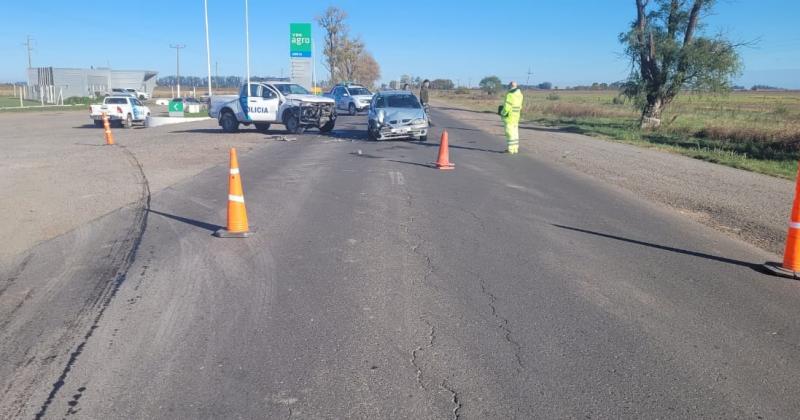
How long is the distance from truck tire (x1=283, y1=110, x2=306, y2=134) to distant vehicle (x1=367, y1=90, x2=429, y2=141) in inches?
143

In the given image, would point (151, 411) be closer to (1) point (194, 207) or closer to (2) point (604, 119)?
(1) point (194, 207)

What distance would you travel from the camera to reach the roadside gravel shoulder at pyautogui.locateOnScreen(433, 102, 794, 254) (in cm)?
959

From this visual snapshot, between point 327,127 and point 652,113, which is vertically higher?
point 652,113

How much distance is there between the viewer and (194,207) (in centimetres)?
989

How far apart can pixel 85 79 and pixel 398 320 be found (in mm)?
86055

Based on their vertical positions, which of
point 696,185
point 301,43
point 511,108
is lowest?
point 696,185

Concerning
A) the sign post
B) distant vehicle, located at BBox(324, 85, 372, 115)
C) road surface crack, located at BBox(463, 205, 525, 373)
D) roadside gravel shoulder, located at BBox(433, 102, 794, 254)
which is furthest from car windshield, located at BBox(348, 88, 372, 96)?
road surface crack, located at BBox(463, 205, 525, 373)

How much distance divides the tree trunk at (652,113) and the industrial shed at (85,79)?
2521 inches

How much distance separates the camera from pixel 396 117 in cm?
2078

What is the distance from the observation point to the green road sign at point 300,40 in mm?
54438

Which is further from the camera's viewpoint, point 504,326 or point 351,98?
point 351,98

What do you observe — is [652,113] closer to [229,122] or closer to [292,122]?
[292,122]

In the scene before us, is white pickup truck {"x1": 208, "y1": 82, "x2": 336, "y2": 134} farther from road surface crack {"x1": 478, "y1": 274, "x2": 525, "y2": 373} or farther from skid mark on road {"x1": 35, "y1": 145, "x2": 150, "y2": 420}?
road surface crack {"x1": 478, "y1": 274, "x2": 525, "y2": 373}

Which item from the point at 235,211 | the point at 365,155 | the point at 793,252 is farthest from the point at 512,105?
the point at 793,252
